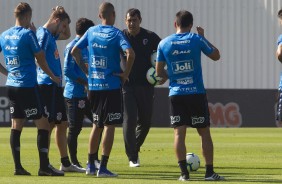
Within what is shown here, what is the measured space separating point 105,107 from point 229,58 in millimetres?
27136

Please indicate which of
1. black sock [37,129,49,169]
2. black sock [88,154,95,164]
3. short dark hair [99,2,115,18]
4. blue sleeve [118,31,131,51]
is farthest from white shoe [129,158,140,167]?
short dark hair [99,2,115,18]

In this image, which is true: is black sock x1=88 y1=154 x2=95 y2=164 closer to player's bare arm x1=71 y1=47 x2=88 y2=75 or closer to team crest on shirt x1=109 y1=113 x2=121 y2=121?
team crest on shirt x1=109 y1=113 x2=121 y2=121

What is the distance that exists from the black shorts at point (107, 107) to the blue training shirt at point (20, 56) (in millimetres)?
846

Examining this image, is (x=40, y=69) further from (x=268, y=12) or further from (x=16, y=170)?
(x=268, y=12)

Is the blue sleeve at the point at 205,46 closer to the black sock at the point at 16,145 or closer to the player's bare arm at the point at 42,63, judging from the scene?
the player's bare arm at the point at 42,63

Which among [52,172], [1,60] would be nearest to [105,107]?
[52,172]

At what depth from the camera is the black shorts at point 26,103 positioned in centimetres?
1331

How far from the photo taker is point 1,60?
38594mm

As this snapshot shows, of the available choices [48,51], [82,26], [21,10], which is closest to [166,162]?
[82,26]

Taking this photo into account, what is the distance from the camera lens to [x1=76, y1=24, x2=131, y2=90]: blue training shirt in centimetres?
1326

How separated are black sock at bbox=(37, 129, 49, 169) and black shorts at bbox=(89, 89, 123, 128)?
0.69 m

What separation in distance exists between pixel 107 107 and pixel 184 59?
3.94 feet

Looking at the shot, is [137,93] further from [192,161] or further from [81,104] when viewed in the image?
[192,161]

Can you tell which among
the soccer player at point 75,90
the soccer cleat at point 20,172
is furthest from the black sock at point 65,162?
the soccer cleat at point 20,172
